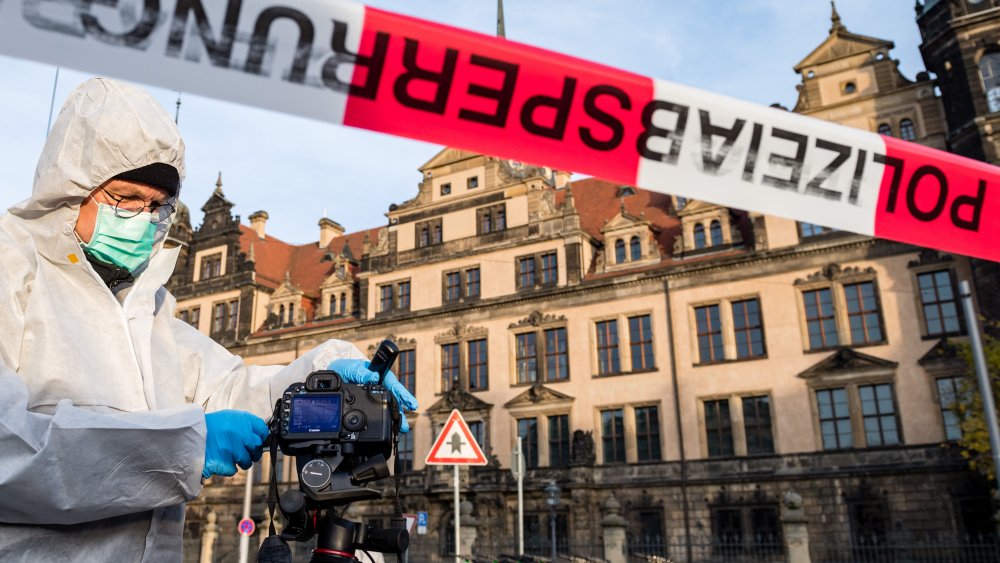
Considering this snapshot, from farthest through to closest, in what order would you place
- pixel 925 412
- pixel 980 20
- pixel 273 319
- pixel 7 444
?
1. pixel 273 319
2. pixel 980 20
3. pixel 925 412
4. pixel 7 444

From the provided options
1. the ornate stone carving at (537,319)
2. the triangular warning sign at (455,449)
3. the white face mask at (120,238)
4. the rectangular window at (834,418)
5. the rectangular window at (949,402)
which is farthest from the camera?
the ornate stone carving at (537,319)

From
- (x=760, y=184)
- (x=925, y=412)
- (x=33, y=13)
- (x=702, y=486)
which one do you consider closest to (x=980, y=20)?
(x=925, y=412)

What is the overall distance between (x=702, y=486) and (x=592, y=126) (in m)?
22.8

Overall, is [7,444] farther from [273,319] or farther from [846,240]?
[273,319]

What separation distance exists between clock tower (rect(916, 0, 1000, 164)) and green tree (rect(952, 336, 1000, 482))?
6.05 meters

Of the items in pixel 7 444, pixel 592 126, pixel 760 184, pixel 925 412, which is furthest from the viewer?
pixel 925 412

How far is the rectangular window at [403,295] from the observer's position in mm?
30886

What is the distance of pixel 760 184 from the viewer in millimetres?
2562

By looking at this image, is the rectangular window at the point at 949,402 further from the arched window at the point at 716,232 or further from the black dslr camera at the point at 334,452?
the black dslr camera at the point at 334,452

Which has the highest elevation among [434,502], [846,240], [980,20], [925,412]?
[980,20]

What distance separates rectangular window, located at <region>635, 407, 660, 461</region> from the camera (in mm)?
24641

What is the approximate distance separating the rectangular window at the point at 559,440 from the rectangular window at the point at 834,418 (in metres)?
8.00

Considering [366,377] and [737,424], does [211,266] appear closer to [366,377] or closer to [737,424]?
[737,424]

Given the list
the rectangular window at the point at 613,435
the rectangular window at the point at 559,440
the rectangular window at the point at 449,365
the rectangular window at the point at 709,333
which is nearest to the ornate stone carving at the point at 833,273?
the rectangular window at the point at 709,333
